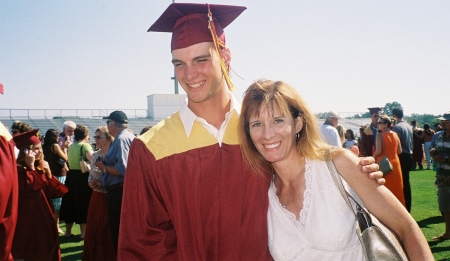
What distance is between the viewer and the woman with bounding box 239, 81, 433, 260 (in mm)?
1909

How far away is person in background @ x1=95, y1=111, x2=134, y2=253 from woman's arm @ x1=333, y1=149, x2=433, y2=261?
368 cm

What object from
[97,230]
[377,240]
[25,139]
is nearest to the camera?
[377,240]

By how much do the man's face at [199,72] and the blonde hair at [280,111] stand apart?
19 cm

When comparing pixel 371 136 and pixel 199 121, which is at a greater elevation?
pixel 199 121

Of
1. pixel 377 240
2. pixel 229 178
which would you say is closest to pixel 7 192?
pixel 229 178

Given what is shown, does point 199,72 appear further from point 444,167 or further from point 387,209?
point 444,167

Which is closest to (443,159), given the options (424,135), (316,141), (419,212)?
(419,212)

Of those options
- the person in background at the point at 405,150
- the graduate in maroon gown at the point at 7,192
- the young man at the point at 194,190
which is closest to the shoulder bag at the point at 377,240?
the young man at the point at 194,190

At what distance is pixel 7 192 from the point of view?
2191mm

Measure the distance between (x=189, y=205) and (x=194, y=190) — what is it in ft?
0.25

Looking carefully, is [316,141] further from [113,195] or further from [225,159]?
[113,195]

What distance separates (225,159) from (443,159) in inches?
188

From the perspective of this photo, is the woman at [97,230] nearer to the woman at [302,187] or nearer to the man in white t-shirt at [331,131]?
the man in white t-shirt at [331,131]

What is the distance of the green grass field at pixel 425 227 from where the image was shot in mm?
5432
